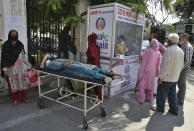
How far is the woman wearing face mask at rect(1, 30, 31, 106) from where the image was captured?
371cm

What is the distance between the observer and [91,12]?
15.7 ft

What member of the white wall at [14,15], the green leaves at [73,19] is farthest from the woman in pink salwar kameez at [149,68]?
the white wall at [14,15]

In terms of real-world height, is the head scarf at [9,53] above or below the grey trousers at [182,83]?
above

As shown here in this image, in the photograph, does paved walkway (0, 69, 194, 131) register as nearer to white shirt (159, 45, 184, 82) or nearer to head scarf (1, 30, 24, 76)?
white shirt (159, 45, 184, 82)

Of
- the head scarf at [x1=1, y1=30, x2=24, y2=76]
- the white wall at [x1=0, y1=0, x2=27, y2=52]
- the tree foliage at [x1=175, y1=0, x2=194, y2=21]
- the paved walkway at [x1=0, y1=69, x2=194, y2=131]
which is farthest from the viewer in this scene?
the tree foliage at [x1=175, y1=0, x2=194, y2=21]

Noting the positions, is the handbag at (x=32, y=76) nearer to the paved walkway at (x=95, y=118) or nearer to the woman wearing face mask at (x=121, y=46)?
the paved walkway at (x=95, y=118)

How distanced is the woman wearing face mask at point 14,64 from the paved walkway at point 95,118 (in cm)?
47

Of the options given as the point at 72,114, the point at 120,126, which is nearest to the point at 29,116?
the point at 72,114

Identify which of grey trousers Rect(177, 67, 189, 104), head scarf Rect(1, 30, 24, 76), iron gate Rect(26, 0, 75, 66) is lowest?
grey trousers Rect(177, 67, 189, 104)

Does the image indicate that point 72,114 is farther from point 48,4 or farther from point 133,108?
point 48,4

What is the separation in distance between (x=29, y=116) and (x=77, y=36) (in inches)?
119

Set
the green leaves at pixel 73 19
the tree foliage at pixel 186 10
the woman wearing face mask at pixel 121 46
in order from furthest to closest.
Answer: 1. the tree foliage at pixel 186 10
2. the green leaves at pixel 73 19
3. the woman wearing face mask at pixel 121 46

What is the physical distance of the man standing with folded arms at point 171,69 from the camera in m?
3.35

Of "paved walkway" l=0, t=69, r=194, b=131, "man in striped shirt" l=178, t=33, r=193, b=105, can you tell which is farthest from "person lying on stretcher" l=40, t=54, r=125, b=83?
"man in striped shirt" l=178, t=33, r=193, b=105
